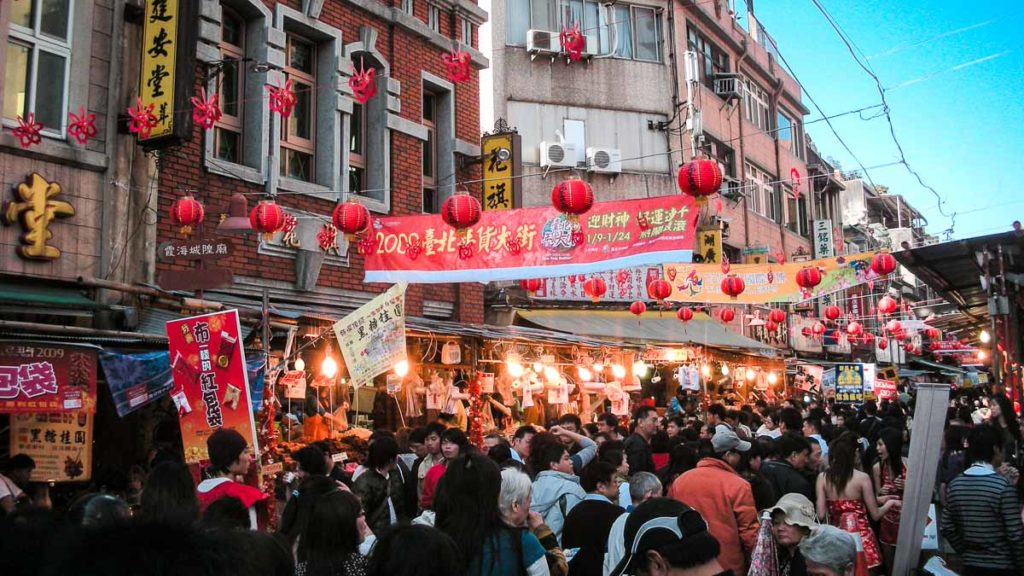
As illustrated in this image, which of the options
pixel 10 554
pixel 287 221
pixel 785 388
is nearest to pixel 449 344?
pixel 287 221

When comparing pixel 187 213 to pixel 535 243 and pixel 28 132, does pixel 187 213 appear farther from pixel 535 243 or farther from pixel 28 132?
pixel 535 243

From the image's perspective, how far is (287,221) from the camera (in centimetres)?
1251

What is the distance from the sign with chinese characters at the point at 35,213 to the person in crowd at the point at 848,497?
9.11 m

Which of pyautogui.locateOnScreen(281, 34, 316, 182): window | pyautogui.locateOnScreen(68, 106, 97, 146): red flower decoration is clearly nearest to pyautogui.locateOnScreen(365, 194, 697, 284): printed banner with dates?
pyautogui.locateOnScreen(281, 34, 316, 182): window

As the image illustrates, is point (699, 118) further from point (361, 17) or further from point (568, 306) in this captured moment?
point (361, 17)

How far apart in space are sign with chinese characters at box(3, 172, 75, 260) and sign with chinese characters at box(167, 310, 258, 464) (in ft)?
8.32

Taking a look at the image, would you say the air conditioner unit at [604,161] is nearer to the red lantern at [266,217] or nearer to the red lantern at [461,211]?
the red lantern at [461,211]

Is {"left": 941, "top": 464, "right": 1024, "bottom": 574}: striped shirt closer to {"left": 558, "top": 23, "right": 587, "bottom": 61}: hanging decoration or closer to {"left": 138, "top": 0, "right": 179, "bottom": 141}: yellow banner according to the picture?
{"left": 138, "top": 0, "right": 179, "bottom": 141}: yellow banner

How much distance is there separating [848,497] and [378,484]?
4.06m

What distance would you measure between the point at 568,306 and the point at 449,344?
29.6ft

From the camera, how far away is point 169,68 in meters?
10.8

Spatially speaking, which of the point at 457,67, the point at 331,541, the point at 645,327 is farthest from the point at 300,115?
the point at 331,541

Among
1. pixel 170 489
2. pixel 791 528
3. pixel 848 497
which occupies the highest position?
pixel 170 489

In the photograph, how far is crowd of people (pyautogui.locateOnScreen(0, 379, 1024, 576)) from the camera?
8.43 ft
